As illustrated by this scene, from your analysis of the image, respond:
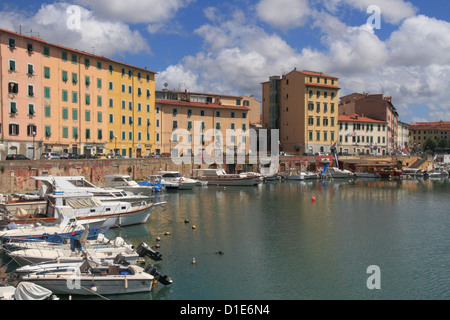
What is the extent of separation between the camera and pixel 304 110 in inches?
3841

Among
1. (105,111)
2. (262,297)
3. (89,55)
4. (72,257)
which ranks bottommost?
(262,297)

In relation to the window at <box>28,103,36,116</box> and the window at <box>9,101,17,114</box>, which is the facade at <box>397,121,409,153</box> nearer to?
the window at <box>28,103,36,116</box>

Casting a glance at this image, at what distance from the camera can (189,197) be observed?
5500 centimetres

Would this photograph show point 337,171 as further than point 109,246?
Yes

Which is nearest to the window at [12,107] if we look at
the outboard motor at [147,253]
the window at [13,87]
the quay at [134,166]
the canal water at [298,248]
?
the window at [13,87]

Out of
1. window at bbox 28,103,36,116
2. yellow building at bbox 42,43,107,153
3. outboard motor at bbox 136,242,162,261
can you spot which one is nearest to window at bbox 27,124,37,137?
window at bbox 28,103,36,116

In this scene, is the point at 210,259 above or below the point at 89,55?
below

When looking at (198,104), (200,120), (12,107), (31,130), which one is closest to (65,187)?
(12,107)

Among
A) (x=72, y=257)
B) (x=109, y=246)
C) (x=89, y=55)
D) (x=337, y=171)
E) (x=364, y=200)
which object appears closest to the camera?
(x=72, y=257)

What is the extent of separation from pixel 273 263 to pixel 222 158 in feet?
192

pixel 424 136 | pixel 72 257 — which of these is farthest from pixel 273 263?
pixel 424 136

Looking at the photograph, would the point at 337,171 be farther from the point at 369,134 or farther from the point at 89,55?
the point at 89,55

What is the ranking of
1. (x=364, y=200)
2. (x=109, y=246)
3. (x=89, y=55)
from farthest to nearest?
(x=89, y=55) < (x=364, y=200) < (x=109, y=246)

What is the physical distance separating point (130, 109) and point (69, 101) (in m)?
12.9
